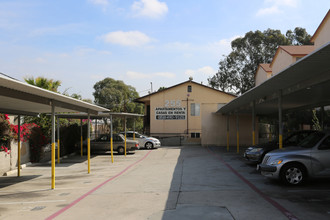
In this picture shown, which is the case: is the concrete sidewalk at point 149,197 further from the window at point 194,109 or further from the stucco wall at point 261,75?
the stucco wall at point 261,75

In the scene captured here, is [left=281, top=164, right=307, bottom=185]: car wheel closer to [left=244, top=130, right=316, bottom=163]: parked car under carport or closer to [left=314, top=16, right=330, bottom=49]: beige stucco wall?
[left=244, top=130, right=316, bottom=163]: parked car under carport

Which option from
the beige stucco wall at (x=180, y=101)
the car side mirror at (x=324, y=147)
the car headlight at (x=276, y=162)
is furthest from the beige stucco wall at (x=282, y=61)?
the car headlight at (x=276, y=162)

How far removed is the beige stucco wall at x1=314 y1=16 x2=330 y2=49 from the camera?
22.2m

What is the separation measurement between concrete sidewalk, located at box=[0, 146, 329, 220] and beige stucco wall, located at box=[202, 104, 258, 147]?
14195 millimetres

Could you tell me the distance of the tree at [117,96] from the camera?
49753mm

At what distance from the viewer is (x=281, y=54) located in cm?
3050

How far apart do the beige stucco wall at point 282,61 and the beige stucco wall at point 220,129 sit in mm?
6139

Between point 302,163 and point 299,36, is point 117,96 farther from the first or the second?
point 302,163

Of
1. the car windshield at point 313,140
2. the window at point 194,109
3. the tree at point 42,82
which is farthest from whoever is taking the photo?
the window at point 194,109

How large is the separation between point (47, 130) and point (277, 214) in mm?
14191

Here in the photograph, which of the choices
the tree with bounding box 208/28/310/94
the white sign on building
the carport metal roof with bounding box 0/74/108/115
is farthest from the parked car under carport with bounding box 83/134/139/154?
the tree with bounding box 208/28/310/94

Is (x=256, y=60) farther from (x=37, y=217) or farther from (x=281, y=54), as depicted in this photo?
(x=37, y=217)

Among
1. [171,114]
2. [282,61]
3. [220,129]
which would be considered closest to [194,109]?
[171,114]

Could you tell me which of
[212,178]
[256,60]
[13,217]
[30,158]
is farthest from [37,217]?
[256,60]
